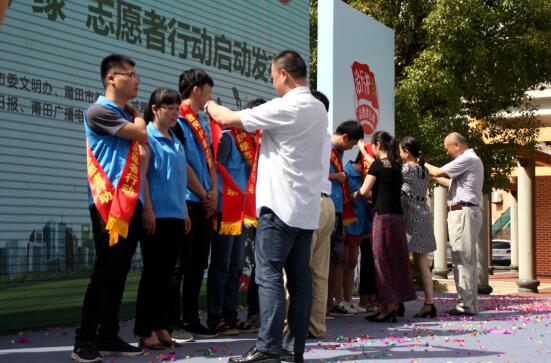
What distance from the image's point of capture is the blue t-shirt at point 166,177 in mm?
5008

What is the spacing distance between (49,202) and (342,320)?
8.68ft

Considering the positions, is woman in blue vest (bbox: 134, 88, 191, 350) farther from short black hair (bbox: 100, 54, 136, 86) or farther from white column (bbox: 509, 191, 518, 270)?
white column (bbox: 509, 191, 518, 270)

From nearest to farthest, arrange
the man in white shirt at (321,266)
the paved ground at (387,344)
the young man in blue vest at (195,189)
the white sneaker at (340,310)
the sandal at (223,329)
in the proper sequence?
the paved ground at (387,344), the young man in blue vest at (195,189), the man in white shirt at (321,266), the sandal at (223,329), the white sneaker at (340,310)

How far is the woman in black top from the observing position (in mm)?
7039

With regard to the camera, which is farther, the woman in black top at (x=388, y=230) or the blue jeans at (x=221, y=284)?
the woman in black top at (x=388, y=230)

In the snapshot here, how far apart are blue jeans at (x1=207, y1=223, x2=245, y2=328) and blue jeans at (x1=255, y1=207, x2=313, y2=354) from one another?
132 centimetres

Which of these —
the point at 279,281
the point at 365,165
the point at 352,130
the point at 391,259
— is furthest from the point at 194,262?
the point at 365,165

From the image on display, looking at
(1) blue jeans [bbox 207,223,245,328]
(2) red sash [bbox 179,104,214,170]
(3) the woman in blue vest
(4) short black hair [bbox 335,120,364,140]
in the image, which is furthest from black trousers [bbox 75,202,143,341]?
(4) short black hair [bbox 335,120,364,140]

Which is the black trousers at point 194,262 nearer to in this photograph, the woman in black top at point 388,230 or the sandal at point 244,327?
the sandal at point 244,327

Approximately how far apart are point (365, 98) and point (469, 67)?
12.3ft

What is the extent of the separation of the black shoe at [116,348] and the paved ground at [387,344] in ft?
0.22

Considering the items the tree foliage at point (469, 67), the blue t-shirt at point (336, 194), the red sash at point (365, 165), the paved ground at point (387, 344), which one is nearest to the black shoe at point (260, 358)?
the paved ground at point (387, 344)

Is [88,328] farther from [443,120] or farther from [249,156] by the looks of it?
[443,120]

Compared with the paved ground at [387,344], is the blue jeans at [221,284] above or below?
above
